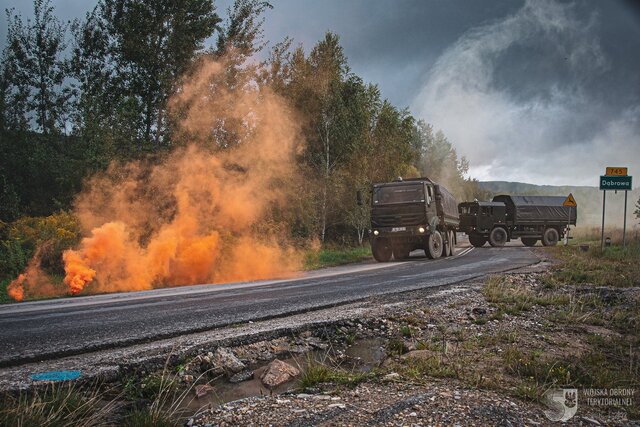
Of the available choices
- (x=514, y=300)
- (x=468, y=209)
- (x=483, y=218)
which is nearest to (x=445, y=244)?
(x=483, y=218)

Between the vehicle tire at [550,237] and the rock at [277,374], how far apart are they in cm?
2847

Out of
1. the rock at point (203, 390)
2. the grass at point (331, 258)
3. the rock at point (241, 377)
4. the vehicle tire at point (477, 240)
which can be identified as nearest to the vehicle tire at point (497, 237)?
the vehicle tire at point (477, 240)

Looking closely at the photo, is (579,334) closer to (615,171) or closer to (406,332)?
(406,332)

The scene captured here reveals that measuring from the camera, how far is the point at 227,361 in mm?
4262

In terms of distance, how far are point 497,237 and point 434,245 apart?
12968 mm

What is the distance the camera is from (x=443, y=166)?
2489 inches

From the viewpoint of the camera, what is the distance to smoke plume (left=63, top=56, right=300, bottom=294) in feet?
40.5

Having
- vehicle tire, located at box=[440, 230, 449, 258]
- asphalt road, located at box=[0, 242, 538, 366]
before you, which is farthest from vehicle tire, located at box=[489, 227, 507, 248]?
asphalt road, located at box=[0, 242, 538, 366]

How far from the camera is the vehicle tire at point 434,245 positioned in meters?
16.5

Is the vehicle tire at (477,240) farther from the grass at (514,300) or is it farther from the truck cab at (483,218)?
the grass at (514,300)

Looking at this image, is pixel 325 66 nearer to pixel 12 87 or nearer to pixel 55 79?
pixel 55 79

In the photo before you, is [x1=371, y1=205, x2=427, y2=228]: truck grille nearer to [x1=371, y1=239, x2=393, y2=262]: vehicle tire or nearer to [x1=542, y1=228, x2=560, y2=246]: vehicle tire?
[x1=371, y1=239, x2=393, y2=262]: vehicle tire

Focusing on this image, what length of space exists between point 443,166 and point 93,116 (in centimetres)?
5287

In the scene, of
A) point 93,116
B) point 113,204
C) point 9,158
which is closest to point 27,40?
point 9,158
